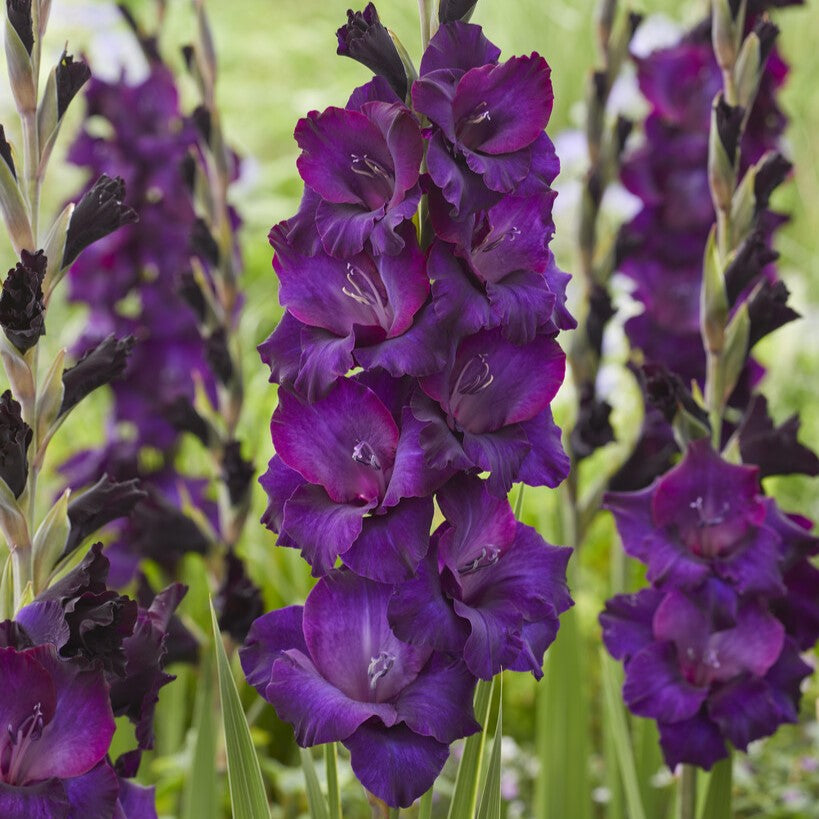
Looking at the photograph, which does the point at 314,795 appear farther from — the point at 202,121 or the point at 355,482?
the point at 202,121

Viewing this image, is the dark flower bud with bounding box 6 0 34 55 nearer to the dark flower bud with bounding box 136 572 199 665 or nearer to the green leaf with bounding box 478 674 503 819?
the green leaf with bounding box 478 674 503 819

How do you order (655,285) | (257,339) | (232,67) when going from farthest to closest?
(232,67) → (257,339) → (655,285)

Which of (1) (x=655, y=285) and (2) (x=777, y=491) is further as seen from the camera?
(2) (x=777, y=491)

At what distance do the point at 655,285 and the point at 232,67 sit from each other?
5883 mm

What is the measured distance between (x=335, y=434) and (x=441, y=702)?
0.27m

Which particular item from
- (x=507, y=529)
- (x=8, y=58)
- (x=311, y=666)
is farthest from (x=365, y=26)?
(x=311, y=666)

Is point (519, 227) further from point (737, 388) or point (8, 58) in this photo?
point (737, 388)

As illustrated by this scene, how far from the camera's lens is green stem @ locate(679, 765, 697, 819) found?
5.58 ft

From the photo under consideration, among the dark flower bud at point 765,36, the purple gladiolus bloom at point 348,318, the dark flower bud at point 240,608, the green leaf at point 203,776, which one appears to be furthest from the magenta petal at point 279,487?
the dark flower bud at point 765,36

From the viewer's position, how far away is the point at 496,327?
1.10 meters

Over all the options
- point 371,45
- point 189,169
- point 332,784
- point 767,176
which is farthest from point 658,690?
point 189,169

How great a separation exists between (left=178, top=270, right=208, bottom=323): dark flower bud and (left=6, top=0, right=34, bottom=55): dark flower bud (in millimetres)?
858

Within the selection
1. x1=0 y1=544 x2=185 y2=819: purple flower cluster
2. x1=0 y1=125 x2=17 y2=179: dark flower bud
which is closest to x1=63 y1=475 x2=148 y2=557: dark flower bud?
x1=0 y1=544 x2=185 y2=819: purple flower cluster

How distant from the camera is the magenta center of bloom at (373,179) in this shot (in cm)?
110
